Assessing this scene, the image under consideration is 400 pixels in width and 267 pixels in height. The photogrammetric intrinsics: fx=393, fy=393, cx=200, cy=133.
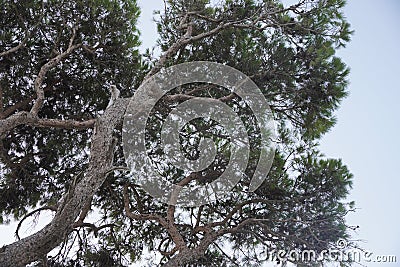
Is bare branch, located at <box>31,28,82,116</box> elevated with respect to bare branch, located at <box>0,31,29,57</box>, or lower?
lower

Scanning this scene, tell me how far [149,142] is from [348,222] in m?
1.69

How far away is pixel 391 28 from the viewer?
12.3 feet

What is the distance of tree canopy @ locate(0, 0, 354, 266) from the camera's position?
293 cm

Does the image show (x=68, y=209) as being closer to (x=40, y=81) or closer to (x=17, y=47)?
(x=40, y=81)

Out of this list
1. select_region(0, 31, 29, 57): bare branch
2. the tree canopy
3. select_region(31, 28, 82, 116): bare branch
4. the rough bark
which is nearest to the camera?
the rough bark

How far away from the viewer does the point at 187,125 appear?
3.29 m

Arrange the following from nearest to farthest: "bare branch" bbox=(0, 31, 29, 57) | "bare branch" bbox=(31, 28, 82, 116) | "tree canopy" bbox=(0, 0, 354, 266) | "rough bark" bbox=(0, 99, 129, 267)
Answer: "rough bark" bbox=(0, 99, 129, 267) < "bare branch" bbox=(31, 28, 82, 116) < "tree canopy" bbox=(0, 0, 354, 266) < "bare branch" bbox=(0, 31, 29, 57)

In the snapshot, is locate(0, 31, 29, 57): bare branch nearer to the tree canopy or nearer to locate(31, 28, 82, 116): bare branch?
the tree canopy

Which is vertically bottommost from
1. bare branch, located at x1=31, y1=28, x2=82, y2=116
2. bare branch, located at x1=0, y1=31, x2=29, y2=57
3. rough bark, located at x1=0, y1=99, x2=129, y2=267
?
rough bark, located at x1=0, y1=99, x2=129, y2=267

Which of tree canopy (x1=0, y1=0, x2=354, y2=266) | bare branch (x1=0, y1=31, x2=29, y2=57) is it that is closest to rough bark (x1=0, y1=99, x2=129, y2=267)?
tree canopy (x1=0, y1=0, x2=354, y2=266)

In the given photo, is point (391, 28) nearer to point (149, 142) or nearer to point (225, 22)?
point (225, 22)

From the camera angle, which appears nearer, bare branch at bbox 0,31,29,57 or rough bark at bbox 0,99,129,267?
rough bark at bbox 0,99,129,267

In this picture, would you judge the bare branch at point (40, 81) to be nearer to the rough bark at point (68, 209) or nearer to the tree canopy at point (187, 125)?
the tree canopy at point (187, 125)

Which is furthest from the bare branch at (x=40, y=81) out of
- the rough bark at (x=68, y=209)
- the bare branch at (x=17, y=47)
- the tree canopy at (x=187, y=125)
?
the bare branch at (x=17, y=47)
